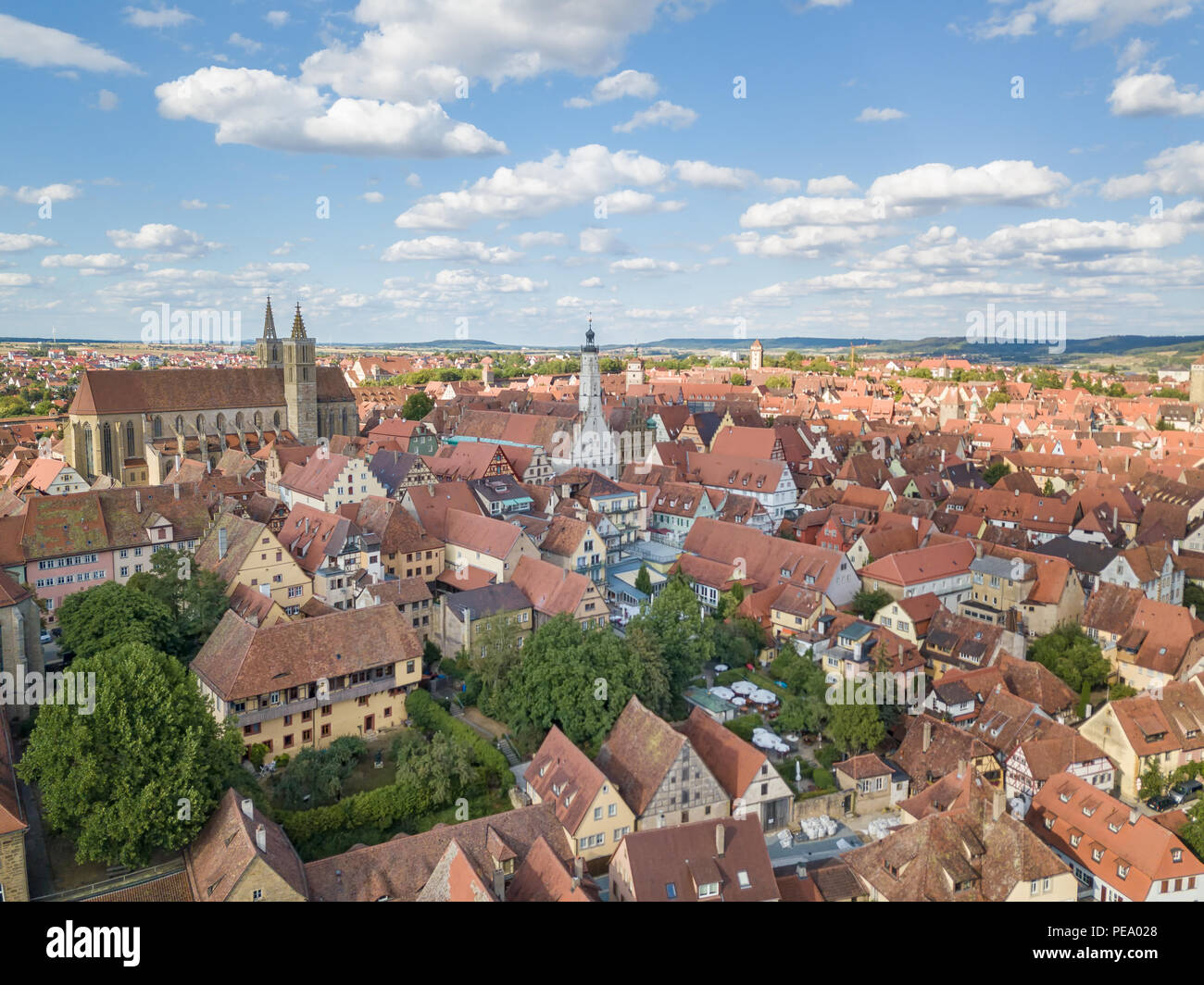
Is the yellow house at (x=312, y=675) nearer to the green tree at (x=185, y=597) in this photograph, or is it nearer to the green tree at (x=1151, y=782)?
the green tree at (x=185, y=597)

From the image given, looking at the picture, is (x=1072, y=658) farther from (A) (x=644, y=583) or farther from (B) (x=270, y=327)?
(B) (x=270, y=327)

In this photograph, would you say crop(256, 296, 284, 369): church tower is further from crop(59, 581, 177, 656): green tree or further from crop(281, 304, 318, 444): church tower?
crop(59, 581, 177, 656): green tree

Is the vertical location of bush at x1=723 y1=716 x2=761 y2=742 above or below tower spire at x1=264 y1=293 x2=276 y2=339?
below

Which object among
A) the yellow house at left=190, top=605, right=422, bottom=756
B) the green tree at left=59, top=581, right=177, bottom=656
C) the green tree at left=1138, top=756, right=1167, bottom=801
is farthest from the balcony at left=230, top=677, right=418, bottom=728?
the green tree at left=1138, top=756, right=1167, bottom=801

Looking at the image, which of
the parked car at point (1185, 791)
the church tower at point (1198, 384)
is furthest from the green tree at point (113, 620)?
the church tower at point (1198, 384)

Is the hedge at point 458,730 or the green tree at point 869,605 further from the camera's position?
the green tree at point 869,605
